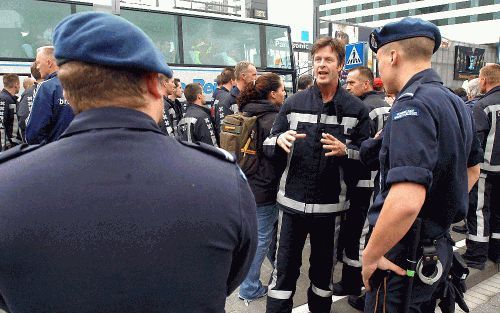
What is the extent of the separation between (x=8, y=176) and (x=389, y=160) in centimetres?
153

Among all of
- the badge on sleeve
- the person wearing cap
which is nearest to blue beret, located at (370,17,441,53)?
the person wearing cap

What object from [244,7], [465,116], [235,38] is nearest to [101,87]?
[465,116]

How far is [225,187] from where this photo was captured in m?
1.04

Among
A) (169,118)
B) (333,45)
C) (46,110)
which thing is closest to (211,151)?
(333,45)

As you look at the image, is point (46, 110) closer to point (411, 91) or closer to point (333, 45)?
point (333, 45)

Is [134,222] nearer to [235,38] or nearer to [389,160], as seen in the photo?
[389,160]

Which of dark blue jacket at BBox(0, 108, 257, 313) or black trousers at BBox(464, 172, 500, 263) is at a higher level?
dark blue jacket at BBox(0, 108, 257, 313)

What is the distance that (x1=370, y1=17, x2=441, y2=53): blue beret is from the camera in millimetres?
1975

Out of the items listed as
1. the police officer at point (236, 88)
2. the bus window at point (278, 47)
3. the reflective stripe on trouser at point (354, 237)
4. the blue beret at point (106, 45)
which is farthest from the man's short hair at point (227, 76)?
the blue beret at point (106, 45)

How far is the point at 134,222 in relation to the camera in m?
0.93

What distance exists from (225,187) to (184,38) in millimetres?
10186

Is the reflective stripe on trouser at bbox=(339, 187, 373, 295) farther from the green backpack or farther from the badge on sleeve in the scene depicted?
the badge on sleeve

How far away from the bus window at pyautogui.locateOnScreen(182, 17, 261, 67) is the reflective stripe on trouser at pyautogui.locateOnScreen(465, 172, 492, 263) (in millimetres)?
8007

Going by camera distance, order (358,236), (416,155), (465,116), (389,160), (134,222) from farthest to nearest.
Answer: (358,236)
(465,116)
(389,160)
(416,155)
(134,222)
